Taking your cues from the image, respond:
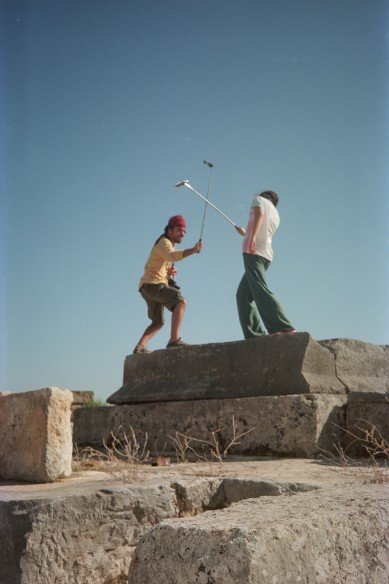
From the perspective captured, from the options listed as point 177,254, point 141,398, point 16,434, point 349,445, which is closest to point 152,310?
point 177,254

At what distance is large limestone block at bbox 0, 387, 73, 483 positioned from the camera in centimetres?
353

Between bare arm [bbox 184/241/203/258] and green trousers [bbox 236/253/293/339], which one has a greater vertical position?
bare arm [bbox 184/241/203/258]

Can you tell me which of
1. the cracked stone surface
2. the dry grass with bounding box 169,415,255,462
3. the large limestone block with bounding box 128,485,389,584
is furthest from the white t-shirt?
the large limestone block with bounding box 128,485,389,584

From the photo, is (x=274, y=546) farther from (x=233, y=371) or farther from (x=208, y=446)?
(x=233, y=371)

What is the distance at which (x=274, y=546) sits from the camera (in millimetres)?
1896

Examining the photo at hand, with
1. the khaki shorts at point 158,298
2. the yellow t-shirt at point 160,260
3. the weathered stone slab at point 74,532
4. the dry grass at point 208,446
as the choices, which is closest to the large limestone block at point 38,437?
the weathered stone slab at point 74,532

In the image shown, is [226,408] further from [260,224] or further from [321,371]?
[260,224]

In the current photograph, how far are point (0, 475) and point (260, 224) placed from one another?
369 centimetres

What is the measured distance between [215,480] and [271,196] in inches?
161

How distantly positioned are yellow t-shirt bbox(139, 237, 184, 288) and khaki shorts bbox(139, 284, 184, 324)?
78 mm

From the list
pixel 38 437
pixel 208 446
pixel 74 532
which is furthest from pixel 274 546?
pixel 208 446

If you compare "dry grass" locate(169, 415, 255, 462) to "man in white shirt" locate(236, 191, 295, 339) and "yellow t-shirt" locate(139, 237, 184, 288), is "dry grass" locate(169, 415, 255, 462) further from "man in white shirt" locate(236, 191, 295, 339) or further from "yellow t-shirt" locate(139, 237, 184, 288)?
"yellow t-shirt" locate(139, 237, 184, 288)

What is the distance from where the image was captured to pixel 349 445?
507cm

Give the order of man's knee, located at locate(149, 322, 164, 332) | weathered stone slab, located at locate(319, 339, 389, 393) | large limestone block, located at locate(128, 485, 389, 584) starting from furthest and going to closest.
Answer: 1. man's knee, located at locate(149, 322, 164, 332)
2. weathered stone slab, located at locate(319, 339, 389, 393)
3. large limestone block, located at locate(128, 485, 389, 584)
